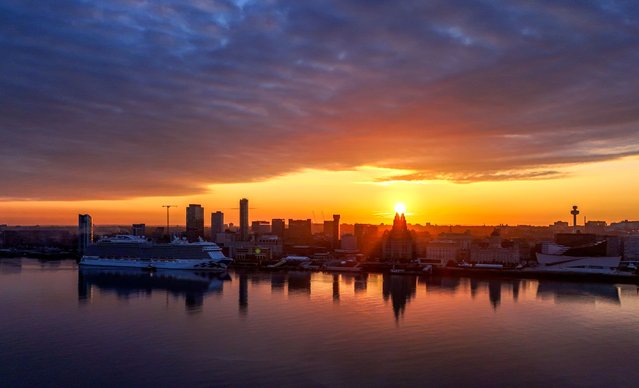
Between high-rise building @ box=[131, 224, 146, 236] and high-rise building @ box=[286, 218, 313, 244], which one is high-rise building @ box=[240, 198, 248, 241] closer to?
high-rise building @ box=[286, 218, 313, 244]

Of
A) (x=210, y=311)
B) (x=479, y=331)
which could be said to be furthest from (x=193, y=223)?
(x=479, y=331)

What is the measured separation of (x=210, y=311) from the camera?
867 inches

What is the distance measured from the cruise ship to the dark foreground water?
34.0ft

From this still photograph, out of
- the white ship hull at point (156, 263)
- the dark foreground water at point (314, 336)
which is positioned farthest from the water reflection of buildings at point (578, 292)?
the white ship hull at point (156, 263)

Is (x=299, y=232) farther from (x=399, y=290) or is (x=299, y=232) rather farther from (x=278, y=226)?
(x=399, y=290)

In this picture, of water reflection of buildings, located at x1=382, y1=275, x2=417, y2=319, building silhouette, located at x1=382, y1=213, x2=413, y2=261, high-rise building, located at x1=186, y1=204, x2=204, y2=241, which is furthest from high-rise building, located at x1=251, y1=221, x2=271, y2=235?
water reflection of buildings, located at x1=382, y1=275, x2=417, y2=319

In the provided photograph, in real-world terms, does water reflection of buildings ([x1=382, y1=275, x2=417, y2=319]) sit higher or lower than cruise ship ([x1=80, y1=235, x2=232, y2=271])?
lower

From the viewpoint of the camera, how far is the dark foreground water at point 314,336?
13.1 meters

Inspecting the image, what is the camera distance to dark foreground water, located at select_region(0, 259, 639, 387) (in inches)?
516

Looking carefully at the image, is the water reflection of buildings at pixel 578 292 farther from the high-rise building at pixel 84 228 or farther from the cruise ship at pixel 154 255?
the high-rise building at pixel 84 228

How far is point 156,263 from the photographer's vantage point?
42000 millimetres

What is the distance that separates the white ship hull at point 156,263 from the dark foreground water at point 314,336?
9.87 metres

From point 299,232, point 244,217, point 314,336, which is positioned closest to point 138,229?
point 244,217

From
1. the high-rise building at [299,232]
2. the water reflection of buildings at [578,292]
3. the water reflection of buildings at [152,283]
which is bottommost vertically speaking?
the water reflection of buildings at [578,292]
